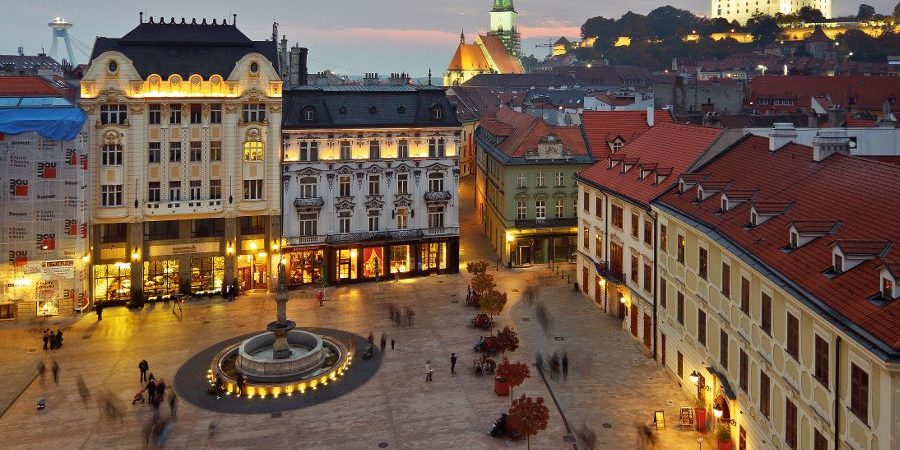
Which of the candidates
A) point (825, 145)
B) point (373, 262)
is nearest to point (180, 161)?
point (373, 262)

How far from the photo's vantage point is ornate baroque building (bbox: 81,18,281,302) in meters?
55.3

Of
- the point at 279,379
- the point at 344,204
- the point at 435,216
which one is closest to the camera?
the point at 279,379

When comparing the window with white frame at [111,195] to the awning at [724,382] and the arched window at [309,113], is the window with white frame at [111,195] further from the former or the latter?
the awning at [724,382]

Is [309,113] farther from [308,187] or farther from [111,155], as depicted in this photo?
[111,155]

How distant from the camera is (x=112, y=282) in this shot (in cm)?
5588

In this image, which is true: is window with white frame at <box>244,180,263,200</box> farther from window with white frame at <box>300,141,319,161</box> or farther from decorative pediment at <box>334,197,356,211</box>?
decorative pediment at <box>334,197,356,211</box>

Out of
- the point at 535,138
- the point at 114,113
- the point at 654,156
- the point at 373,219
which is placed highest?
the point at 114,113

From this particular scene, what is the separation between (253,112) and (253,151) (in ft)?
10.2

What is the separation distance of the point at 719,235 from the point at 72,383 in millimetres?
34513

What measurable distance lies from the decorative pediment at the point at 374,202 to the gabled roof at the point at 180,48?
43.7 ft

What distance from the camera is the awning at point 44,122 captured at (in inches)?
1989

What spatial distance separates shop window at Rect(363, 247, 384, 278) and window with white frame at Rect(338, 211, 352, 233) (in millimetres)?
2511

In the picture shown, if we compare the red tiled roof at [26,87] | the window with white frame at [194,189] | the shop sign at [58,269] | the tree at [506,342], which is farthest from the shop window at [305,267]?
the tree at [506,342]

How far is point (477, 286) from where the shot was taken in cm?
5106
